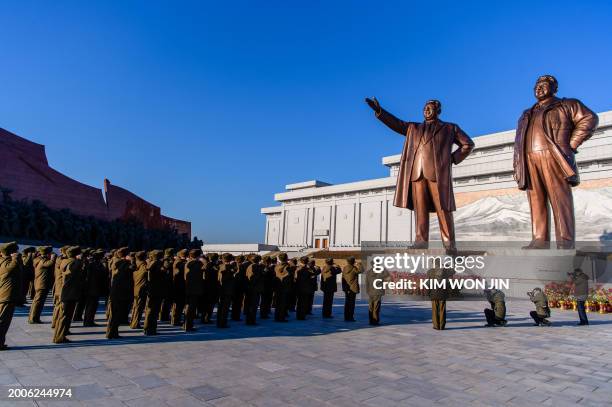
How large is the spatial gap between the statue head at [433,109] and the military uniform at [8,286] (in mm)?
10210

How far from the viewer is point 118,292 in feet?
21.0

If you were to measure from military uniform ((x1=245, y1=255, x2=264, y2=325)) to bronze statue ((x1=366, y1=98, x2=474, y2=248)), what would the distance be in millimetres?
5116

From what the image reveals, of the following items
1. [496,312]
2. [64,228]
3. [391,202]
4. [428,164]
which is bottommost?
[496,312]

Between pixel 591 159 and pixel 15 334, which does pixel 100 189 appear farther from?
pixel 591 159

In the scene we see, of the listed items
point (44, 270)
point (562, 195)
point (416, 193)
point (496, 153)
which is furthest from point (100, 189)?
point (496, 153)

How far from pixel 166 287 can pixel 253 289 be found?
6.10ft

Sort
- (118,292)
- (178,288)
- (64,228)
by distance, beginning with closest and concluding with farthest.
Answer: (118,292) → (178,288) → (64,228)

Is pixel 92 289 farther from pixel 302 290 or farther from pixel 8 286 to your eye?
pixel 302 290

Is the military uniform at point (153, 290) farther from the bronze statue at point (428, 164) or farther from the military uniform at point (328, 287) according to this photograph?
the bronze statue at point (428, 164)

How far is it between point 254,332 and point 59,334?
3.07 meters

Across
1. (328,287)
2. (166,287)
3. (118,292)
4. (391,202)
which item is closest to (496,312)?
A: (328,287)

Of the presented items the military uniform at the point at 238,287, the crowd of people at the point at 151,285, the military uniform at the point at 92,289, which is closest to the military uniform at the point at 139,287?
the crowd of people at the point at 151,285

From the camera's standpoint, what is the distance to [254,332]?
711 cm

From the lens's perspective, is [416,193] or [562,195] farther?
[416,193]
